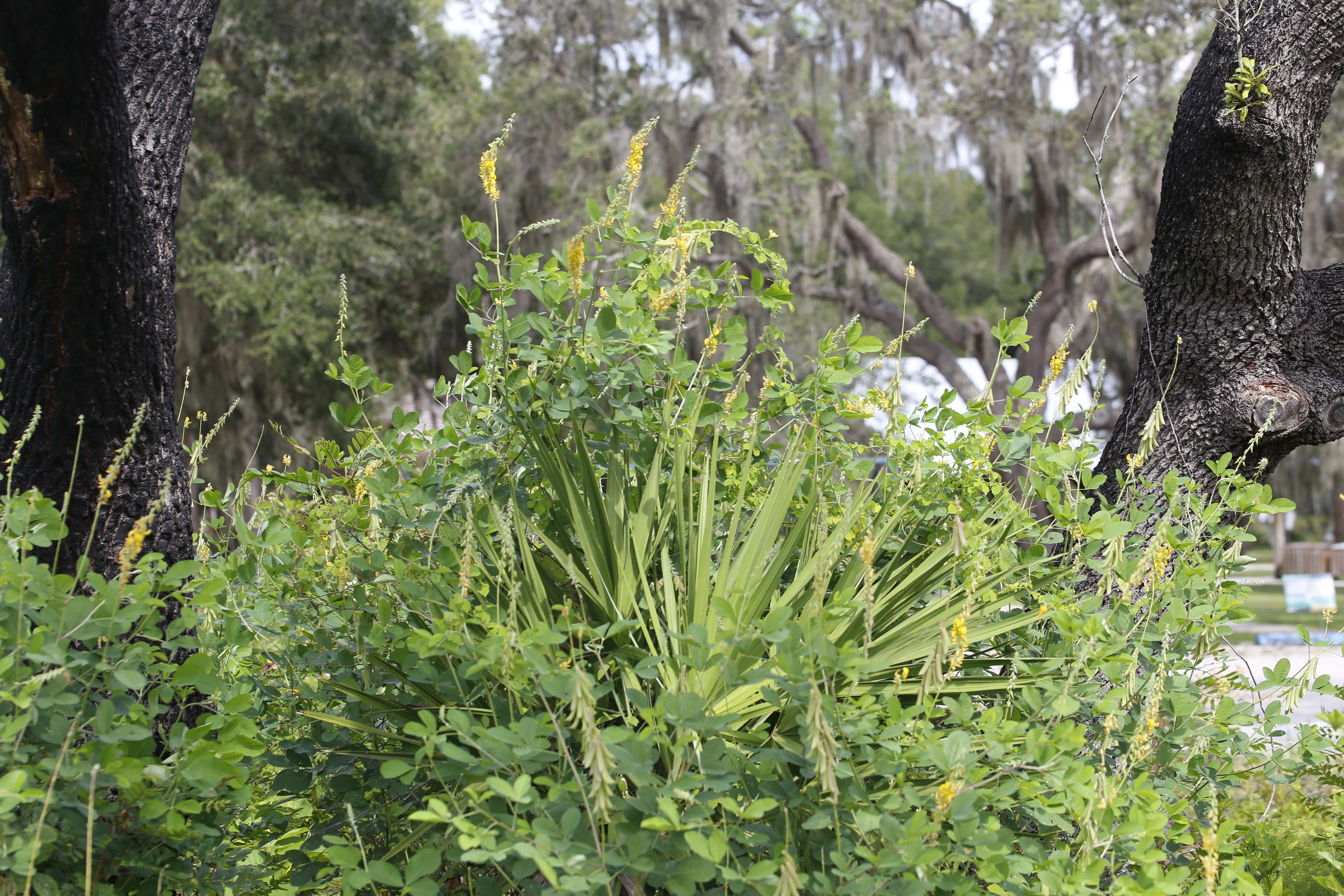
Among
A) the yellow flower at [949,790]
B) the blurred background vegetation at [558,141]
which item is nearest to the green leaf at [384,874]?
the yellow flower at [949,790]

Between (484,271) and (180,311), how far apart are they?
11.8 m

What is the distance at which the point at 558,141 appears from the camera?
45.9 feet

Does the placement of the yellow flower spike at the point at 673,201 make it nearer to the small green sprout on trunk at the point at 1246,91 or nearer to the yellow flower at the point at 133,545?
the yellow flower at the point at 133,545

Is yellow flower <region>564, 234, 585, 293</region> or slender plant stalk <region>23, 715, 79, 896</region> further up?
yellow flower <region>564, 234, 585, 293</region>

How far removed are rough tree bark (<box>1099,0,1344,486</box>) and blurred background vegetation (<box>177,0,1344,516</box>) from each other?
31.8 ft

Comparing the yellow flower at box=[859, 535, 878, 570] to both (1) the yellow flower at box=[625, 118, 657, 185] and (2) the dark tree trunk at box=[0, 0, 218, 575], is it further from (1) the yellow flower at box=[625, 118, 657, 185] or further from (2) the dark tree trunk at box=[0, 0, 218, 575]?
(2) the dark tree trunk at box=[0, 0, 218, 575]

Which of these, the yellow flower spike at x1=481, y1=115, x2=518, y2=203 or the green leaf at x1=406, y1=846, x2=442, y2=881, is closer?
the green leaf at x1=406, y1=846, x2=442, y2=881

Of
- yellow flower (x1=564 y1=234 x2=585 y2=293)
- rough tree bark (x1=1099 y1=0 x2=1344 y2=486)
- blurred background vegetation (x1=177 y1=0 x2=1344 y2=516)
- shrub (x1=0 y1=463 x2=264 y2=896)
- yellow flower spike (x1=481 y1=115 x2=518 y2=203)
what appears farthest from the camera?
blurred background vegetation (x1=177 y1=0 x2=1344 y2=516)

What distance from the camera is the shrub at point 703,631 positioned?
5.15 ft

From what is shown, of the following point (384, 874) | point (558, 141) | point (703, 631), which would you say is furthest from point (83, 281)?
point (558, 141)

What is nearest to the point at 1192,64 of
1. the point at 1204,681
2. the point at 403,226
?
the point at 403,226

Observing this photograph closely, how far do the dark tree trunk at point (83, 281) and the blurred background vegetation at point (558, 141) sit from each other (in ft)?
32.9

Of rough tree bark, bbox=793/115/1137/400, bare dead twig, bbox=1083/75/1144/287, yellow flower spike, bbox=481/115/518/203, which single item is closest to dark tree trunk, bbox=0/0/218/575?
yellow flower spike, bbox=481/115/518/203

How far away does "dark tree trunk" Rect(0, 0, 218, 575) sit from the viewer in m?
2.17
